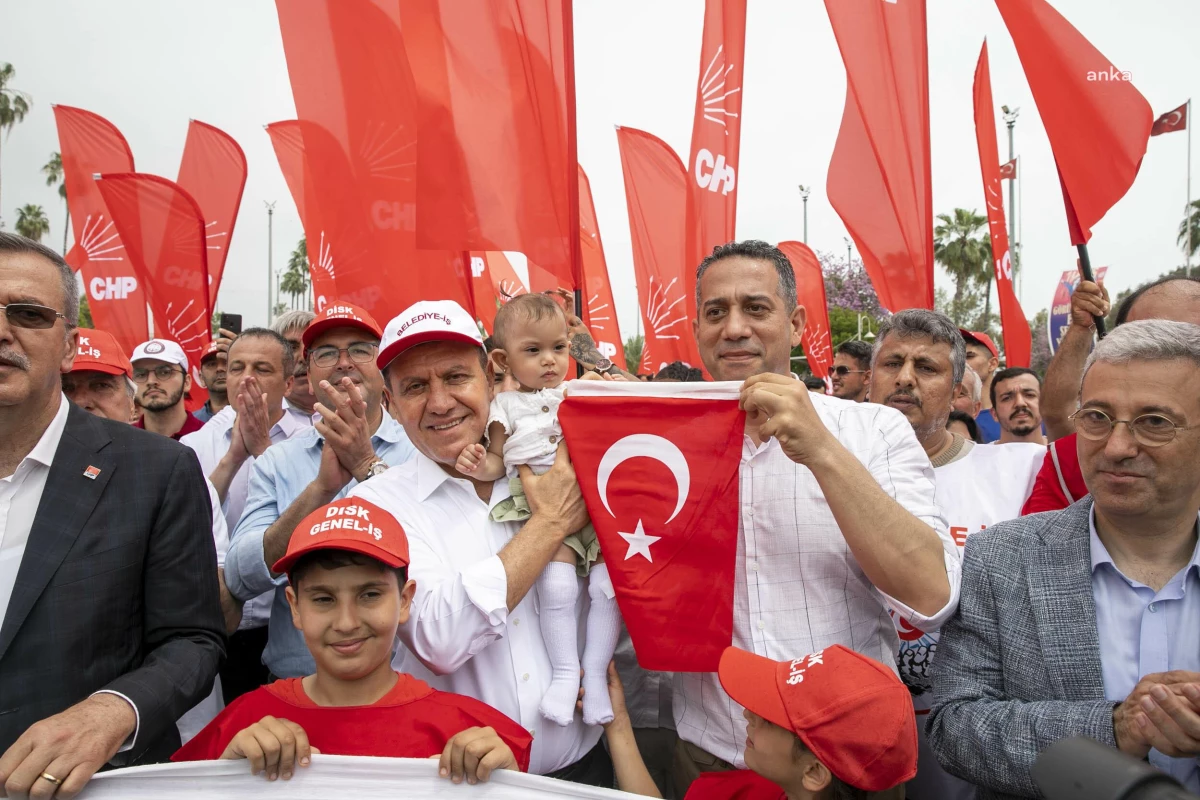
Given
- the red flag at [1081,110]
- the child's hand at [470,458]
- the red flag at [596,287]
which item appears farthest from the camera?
the red flag at [596,287]

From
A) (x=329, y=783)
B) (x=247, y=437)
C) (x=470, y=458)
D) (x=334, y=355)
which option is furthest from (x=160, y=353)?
(x=329, y=783)

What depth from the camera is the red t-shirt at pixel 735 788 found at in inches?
90.2

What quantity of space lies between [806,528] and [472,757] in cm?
122

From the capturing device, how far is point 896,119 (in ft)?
20.1

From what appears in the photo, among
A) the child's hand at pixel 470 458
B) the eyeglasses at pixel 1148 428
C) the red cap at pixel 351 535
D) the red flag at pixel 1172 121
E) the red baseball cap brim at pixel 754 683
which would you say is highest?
the red flag at pixel 1172 121

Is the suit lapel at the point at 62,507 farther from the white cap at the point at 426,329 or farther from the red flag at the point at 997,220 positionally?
the red flag at the point at 997,220

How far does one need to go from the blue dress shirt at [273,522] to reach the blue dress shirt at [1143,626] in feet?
9.29

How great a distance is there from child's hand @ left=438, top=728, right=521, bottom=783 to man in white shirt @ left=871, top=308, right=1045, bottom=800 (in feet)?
7.65

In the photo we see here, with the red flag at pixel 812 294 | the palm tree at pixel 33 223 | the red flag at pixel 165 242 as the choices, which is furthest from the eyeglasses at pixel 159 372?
the palm tree at pixel 33 223

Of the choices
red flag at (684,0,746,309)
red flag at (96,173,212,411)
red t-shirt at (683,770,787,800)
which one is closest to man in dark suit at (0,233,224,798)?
red t-shirt at (683,770,787,800)

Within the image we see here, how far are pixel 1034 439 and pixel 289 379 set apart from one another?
18.5 ft

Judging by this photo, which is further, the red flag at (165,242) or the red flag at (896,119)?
→ the red flag at (165,242)

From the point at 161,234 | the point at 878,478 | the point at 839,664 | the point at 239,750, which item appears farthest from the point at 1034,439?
the point at 161,234

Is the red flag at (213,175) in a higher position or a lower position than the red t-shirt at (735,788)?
higher
